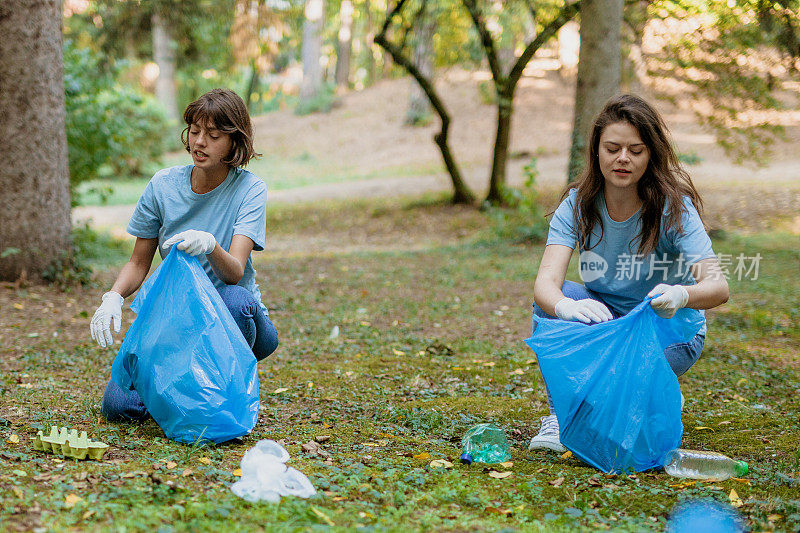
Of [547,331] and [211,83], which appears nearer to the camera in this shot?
[547,331]

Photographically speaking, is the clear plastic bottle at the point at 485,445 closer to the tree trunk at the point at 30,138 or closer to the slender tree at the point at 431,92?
the tree trunk at the point at 30,138

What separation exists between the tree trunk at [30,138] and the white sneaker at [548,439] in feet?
13.9

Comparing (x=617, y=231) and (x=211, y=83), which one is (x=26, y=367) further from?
(x=211, y=83)

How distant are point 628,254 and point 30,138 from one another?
4.47 metres

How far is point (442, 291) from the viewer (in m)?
6.59

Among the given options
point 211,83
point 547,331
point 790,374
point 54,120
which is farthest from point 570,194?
point 211,83

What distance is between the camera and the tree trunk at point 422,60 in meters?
11.6

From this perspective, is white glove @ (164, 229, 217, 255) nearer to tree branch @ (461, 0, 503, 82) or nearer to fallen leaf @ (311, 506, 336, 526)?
fallen leaf @ (311, 506, 336, 526)

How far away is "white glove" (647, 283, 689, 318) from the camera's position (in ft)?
8.30

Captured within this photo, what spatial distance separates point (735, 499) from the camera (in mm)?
2309

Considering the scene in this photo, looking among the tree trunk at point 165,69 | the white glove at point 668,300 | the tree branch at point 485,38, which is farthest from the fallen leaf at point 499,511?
the tree trunk at point 165,69

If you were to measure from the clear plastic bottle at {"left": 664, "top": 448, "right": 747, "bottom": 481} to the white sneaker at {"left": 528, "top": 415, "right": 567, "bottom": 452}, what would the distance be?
0.37 m

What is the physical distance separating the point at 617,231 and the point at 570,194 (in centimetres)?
26

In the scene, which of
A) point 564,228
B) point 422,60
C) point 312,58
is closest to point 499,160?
point 422,60
